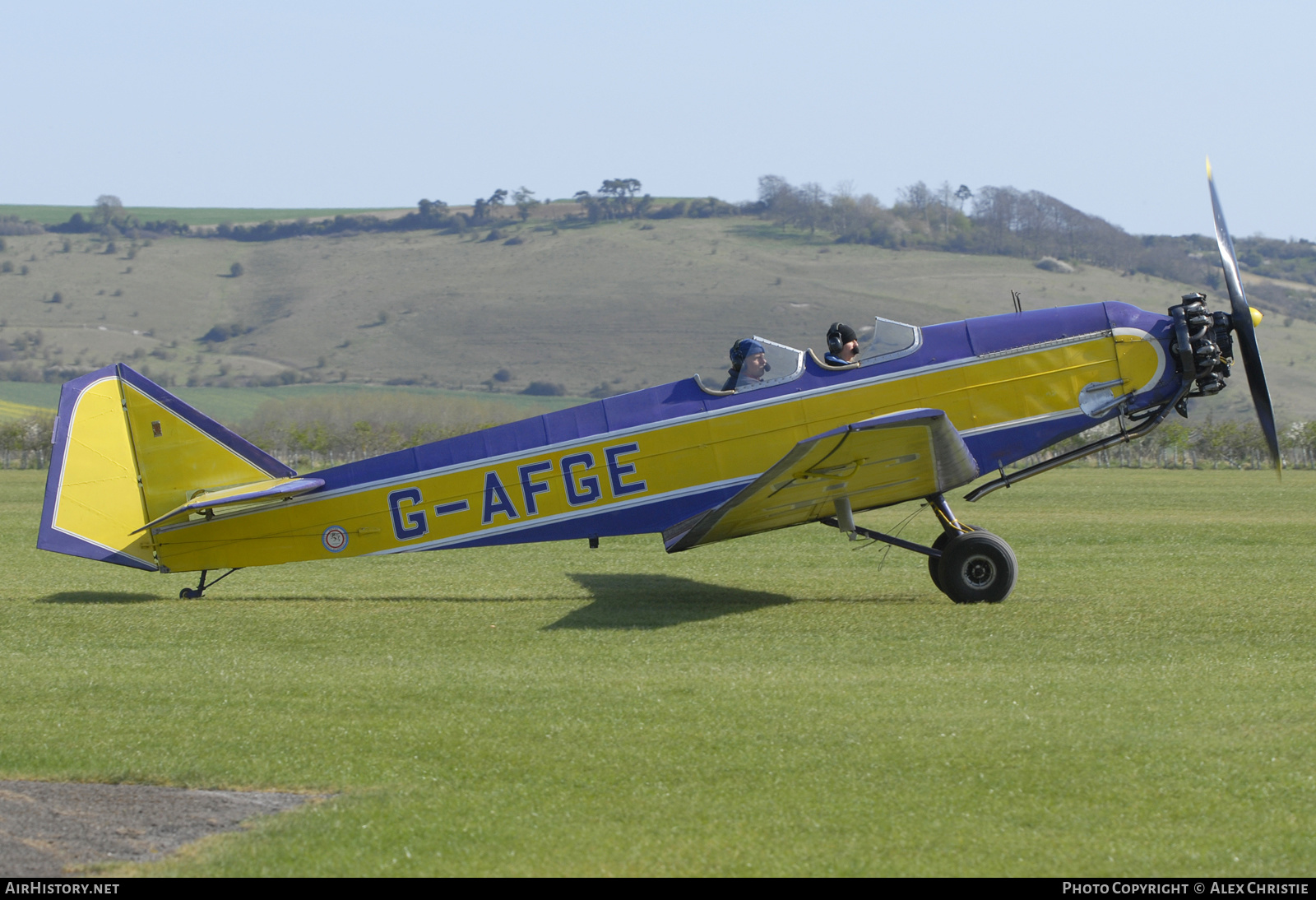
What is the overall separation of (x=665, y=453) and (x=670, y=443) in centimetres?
11

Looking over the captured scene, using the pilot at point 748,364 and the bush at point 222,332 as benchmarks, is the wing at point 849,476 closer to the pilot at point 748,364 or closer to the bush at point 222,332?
the pilot at point 748,364

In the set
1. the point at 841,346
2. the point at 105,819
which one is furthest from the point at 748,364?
the point at 105,819

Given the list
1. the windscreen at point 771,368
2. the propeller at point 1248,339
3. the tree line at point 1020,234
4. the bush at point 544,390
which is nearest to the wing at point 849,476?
the windscreen at point 771,368

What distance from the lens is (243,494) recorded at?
10.7 meters

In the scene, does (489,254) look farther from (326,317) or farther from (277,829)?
(277,829)

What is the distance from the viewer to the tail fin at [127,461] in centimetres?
1079

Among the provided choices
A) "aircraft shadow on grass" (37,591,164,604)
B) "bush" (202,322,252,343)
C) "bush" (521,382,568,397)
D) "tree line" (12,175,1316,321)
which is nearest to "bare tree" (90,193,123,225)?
"tree line" (12,175,1316,321)

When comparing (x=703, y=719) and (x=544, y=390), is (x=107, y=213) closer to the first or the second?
(x=544, y=390)

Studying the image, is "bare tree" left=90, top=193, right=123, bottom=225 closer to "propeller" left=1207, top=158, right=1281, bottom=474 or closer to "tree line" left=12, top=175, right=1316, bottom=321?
"tree line" left=12, top=175, right=1316, bottom=321

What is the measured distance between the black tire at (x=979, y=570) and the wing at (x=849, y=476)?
57 centimetres

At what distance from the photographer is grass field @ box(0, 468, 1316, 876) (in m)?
4.69

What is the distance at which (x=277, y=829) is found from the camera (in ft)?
16.4

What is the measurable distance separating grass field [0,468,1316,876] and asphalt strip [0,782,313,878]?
169 mm
